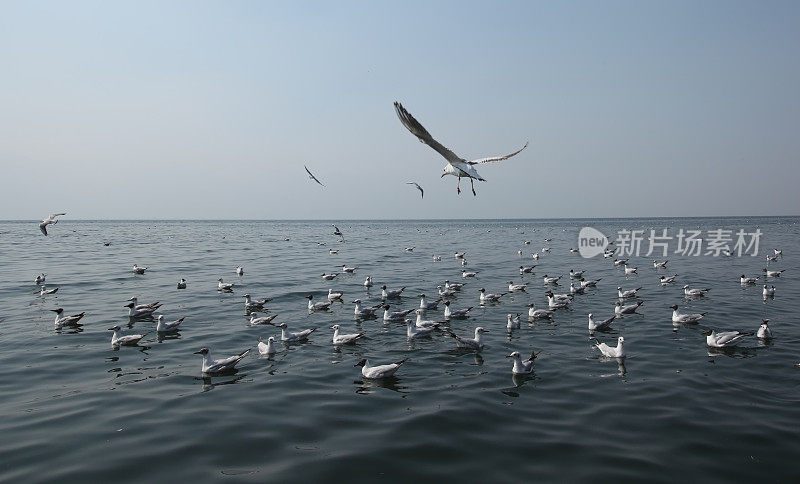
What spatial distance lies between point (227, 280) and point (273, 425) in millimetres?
24500

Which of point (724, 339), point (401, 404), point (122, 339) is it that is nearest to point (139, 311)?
point (122, 339)

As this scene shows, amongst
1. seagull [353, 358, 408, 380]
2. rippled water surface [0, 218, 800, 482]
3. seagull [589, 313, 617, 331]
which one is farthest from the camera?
seagull [589, 313, 617, 331]

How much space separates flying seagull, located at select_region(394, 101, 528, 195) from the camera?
10.6 meters

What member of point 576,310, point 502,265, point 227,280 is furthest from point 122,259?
point 576,310

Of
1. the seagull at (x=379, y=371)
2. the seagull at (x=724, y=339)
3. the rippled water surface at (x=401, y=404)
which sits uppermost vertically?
the seagull at (x=724, y=339)

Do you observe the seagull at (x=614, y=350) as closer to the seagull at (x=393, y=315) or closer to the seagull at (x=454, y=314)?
the seagull at (x=454, y=314)

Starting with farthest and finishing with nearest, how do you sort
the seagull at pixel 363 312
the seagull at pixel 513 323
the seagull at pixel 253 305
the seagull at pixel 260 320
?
1. the seagull at pixel 253 305
2. the seagull at pixel 363 312
3. the seagull at pixel 260 320
4. the seagull at pixel 513 323

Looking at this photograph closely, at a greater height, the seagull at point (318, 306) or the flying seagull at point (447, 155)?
the flying seagull at point (447, 155)

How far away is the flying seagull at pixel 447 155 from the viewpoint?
34.8 ft

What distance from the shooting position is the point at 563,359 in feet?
48.0

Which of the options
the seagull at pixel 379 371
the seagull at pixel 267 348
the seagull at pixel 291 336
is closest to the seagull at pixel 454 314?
the seagull at pixel 291 336

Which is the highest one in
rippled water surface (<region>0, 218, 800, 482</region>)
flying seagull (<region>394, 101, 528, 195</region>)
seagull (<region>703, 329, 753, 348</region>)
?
flying seagull (<region>394, 101, 528, 195</region>)

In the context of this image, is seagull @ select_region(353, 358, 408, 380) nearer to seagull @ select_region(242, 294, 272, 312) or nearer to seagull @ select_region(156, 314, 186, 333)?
seagull @ select_region(156, 314, 186, 333)

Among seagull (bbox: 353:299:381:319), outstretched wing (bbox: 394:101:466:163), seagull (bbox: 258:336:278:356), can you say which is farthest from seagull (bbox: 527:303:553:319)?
outstretched wing (bbox: 394:101:466:163)
